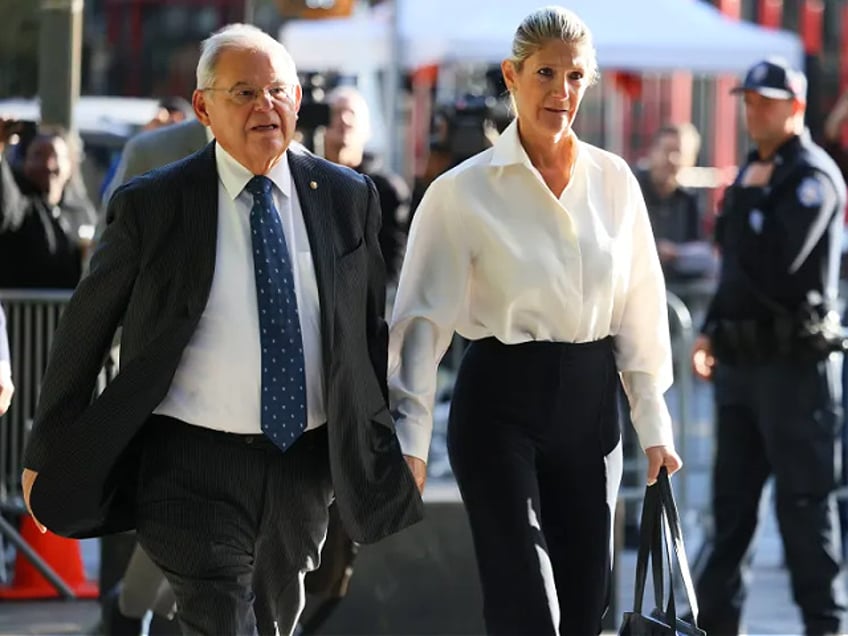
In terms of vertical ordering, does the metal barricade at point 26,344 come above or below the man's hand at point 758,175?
below

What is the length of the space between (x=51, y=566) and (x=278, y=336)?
4.72 m

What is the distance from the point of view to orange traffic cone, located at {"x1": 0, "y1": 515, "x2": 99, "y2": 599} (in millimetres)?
9219

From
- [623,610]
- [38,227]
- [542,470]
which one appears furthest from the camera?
[38,227]

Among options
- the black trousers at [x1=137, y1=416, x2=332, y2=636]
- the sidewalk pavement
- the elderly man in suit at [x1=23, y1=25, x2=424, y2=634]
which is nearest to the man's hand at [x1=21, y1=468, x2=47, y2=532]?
the elderly man in suit at [x1=23, y1=25, x2=424, y2=634]

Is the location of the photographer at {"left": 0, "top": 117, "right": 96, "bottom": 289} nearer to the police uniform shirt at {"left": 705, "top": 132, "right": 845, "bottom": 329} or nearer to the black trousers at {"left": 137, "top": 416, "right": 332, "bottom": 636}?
the police uniform shirt at {"left": 705, "top": 132, "right": 845, "bottom": 329}

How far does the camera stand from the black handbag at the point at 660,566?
16.9 feet

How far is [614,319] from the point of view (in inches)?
223

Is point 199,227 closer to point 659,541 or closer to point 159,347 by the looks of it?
point 159,347

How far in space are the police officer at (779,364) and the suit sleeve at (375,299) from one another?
279cm

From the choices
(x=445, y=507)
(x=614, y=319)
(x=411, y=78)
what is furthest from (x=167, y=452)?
(x=411, y=78)

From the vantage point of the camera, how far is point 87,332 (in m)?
5.04

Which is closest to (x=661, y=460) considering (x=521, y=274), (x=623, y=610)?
(x=521, y=274)

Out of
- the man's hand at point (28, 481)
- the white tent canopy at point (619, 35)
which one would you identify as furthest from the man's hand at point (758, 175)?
the white tent canopy at point (619, 35)

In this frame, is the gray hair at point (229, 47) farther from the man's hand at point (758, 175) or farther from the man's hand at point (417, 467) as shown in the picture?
the man's hand at point (758, 175)
